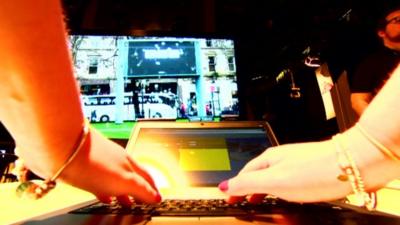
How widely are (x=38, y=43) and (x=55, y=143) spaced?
0.10m

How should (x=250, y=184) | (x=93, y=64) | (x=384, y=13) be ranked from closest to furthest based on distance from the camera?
(x=250, y=184)
(x=93, y=64)
(x=384, y=13)

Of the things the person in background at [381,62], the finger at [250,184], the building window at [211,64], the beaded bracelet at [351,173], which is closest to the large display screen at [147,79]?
the building window at [211,64]

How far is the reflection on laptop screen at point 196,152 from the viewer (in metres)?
0.85

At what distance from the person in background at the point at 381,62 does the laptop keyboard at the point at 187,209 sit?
89cm

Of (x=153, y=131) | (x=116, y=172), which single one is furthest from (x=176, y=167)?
(x=116, y=172)

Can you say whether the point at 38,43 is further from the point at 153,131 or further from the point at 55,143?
the point at 153,131

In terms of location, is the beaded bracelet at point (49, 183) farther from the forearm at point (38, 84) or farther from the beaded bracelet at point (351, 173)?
the beaded bracelet at point (351, 173)

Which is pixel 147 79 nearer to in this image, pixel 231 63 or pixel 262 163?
pixel 231 63

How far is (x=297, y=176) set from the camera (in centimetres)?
38

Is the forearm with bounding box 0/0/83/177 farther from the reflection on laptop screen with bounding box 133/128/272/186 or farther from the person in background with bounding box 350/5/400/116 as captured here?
the person in background with bounding box 350/5/400/116

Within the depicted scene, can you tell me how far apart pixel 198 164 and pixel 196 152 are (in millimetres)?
36

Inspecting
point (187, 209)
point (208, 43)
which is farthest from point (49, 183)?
point (208, 43)

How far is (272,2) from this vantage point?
1842 millimetres

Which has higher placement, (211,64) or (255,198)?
(211,64)
